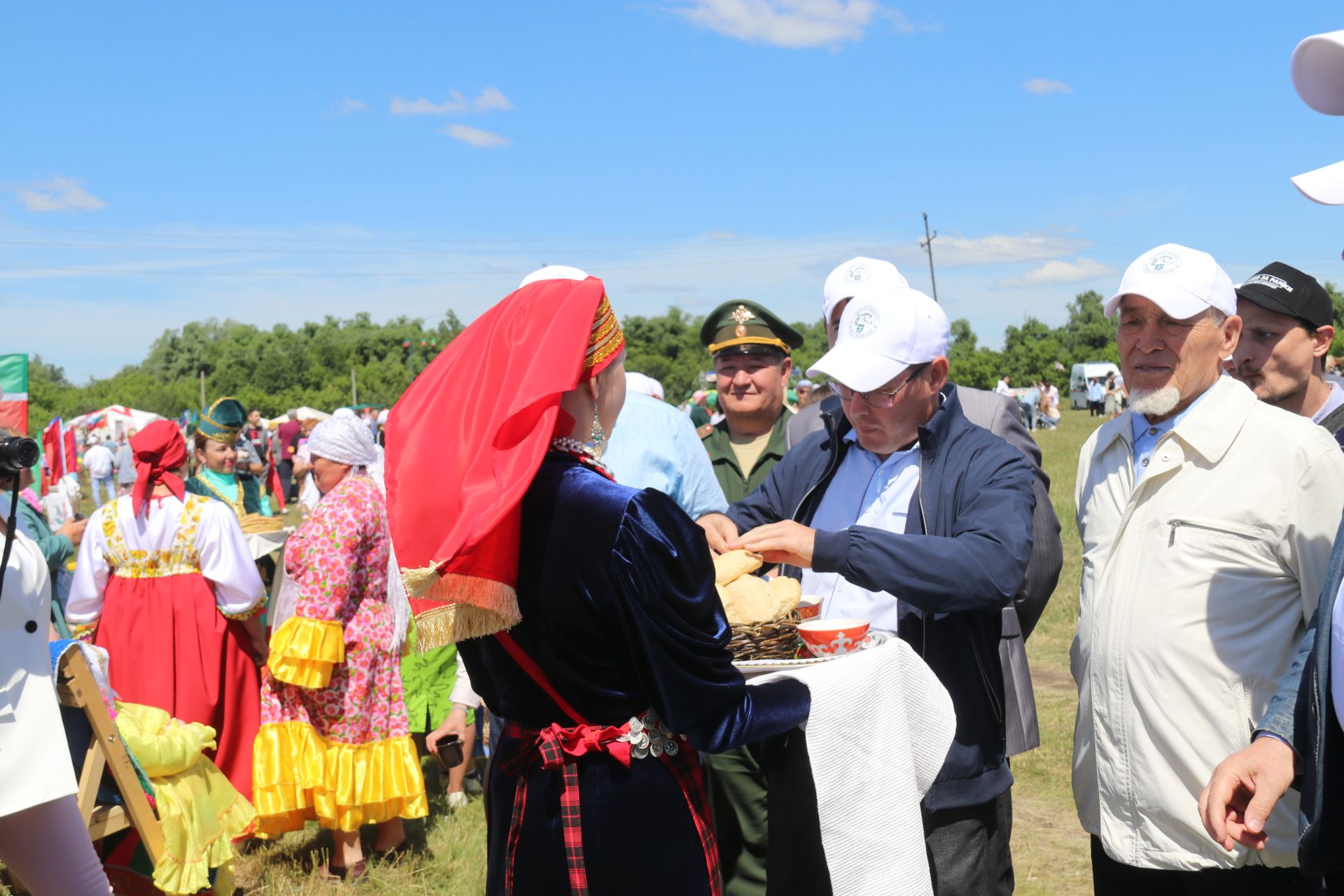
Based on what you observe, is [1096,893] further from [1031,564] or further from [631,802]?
[631,802]

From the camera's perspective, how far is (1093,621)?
274 cm

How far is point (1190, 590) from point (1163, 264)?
33.5 inches

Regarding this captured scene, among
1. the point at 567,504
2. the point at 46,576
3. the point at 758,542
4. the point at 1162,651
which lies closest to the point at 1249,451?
the point at 1162,651

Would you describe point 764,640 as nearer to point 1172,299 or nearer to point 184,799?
point 1172,299

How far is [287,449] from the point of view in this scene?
20969 millimetres

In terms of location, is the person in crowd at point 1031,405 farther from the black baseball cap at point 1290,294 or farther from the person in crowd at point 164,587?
the person in crowd at point 164,587

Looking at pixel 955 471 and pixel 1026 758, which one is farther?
pixel 1026 758

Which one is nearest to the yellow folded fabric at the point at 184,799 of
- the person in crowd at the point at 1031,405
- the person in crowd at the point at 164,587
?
the person in crowd at the point at 164,587

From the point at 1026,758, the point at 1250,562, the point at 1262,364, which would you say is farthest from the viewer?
the point at 1026,758

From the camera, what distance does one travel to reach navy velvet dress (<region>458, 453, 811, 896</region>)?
6.48ft

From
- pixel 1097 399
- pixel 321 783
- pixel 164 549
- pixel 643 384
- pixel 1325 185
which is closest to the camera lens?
pixel 1325 185

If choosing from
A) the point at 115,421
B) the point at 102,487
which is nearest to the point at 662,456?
the point at 102,487

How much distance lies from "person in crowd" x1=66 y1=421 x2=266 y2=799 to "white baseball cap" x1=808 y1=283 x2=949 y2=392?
11.9ft

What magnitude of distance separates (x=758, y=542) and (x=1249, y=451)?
1.19 m
